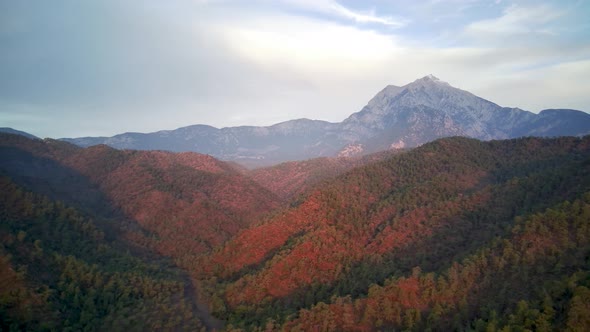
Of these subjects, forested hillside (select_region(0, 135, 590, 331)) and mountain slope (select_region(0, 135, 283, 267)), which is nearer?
forested hillside (select_region(0, 135, 590, 331))

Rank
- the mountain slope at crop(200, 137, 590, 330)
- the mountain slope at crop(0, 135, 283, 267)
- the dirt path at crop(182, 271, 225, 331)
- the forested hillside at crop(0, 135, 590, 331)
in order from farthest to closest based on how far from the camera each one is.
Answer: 1. the mountain slope at crop(0, 135, 283, 267)
2. the mountain slope at crop(200, 137, 590, 330)
3. the dirt path at crop(182, 271, 225, 331)
4. the forested hillside at crop(0, 135, 590, 331)

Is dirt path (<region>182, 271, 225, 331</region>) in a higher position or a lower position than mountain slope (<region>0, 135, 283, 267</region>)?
lower

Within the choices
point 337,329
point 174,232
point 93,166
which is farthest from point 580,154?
point 93,166

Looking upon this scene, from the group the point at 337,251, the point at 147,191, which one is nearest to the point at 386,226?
the point at 337,251

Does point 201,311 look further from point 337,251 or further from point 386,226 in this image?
point 386,226

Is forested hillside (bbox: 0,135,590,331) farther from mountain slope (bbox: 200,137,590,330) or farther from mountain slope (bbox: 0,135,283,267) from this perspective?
mountain slope (bbox: 0,135,283,267)

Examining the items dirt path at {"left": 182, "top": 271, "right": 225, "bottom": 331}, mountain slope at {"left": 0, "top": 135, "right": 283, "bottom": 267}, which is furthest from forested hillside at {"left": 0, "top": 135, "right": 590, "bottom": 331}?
mountain slope at {"left": 0, "top": 135, "right": 283, "bottom": 267}

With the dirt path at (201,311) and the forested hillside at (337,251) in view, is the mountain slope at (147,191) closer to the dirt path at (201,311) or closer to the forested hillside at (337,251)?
the forested hillside at (337,251)

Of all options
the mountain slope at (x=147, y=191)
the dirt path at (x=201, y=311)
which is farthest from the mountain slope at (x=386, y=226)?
the mountain slope at (x=147, y=191)
